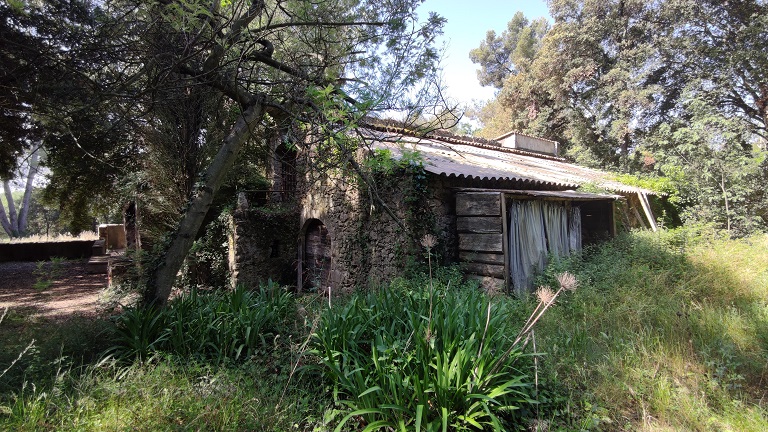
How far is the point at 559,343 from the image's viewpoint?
3844 mm

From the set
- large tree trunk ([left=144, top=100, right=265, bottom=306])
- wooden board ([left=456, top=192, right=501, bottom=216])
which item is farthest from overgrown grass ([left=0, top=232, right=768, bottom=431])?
wooden board ([left=456, top=192, right=501, bottom=216])

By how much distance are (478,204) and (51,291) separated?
1218 cm

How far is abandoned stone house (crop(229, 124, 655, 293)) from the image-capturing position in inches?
247

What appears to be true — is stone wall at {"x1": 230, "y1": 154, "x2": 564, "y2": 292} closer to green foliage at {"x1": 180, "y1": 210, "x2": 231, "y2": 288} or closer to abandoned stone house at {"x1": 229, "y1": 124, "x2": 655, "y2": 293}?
abandoned stone house at {"x1": 229, "y1": 124, "x2": 655, "y2": 293}

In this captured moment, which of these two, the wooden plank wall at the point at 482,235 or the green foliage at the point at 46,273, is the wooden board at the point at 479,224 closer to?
the wooden plank wall at the point at 482,235

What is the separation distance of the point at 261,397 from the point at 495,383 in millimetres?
2013

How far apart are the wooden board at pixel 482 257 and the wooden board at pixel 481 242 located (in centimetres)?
8

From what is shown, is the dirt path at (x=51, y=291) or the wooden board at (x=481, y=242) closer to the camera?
the wooden board at (x=481, y=242)

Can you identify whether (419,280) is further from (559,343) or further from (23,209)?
(23,209)

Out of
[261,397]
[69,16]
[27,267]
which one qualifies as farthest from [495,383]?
[27,267]

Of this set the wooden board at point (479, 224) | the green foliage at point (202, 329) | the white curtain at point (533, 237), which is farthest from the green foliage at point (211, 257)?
the white curtain at point (533, 237)

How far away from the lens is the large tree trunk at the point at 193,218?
15.7ft

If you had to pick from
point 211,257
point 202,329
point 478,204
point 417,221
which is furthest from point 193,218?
point 211,257

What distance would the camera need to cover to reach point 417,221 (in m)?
6.64
